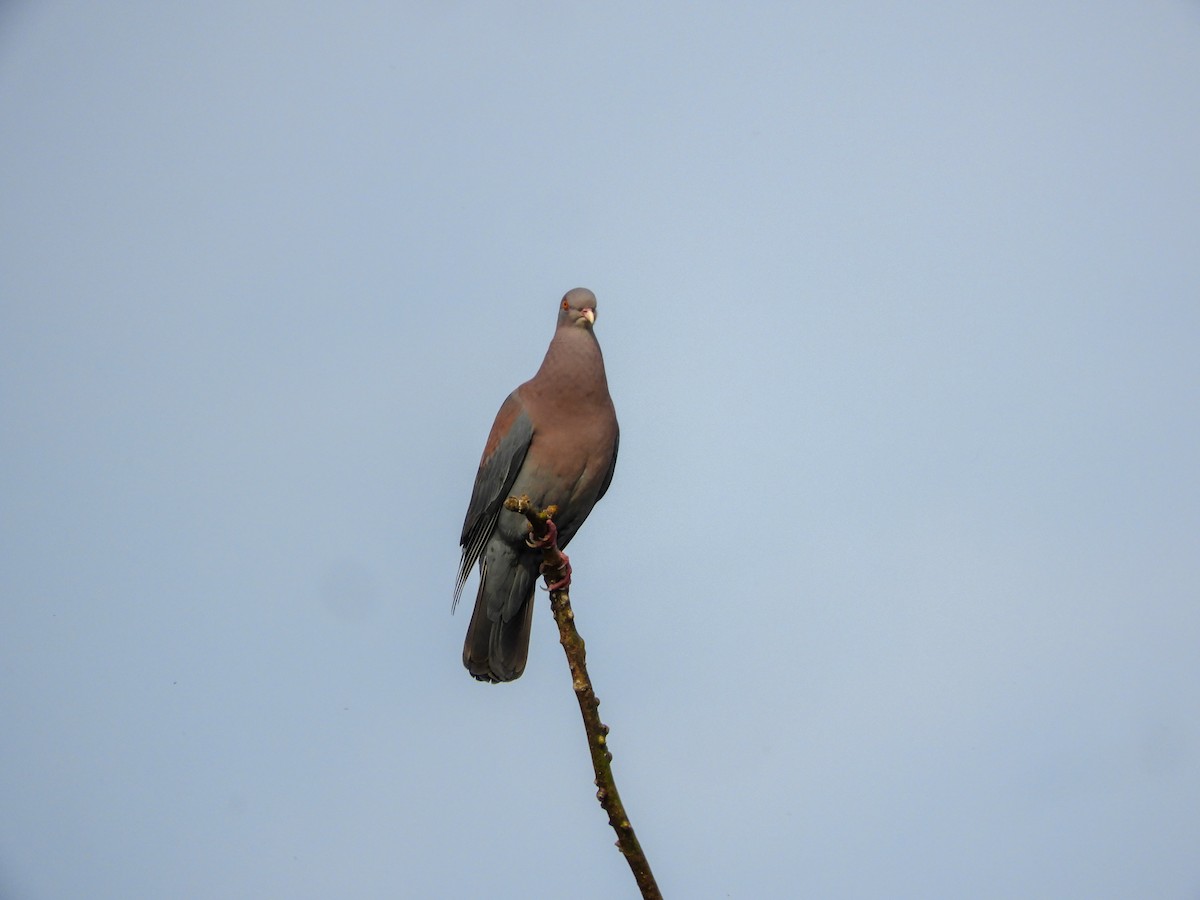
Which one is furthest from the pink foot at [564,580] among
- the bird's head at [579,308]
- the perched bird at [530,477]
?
the bird's head at [579,308]

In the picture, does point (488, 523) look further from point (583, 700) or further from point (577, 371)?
point (583, 700)

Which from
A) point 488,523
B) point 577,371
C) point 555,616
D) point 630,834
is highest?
point 577,371

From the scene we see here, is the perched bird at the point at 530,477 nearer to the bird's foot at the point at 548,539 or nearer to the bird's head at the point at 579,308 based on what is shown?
the bird's head at the point at 579,308

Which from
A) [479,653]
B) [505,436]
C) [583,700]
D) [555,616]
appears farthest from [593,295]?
[583,700]

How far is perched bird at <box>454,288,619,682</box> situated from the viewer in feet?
22.7

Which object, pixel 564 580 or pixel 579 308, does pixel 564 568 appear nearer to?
pixel 564 580

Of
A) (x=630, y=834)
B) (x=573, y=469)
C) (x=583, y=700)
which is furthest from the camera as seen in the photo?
(x=573, y=469)

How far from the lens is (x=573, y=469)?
6902mm

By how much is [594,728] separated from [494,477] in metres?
2.89

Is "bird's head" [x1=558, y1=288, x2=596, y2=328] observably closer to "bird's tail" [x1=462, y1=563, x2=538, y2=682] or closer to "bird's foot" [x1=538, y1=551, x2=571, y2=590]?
"bird's tail" [x1=462, y1=563, x2=538, y2=682]

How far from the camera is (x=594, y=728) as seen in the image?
14.3 ft

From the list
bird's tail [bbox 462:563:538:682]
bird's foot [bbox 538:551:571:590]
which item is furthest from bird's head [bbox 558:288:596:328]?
bird's foot [bbox 538:551:571:590]

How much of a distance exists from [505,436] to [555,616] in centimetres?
234

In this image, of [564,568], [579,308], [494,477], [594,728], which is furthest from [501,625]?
[594,728]
